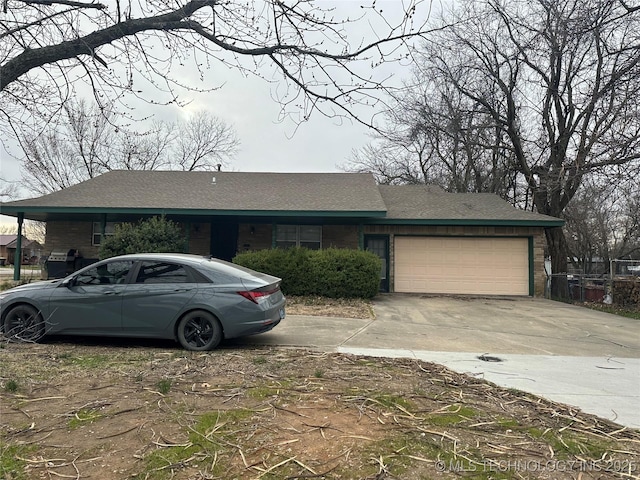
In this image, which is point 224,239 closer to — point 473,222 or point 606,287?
point 473,222

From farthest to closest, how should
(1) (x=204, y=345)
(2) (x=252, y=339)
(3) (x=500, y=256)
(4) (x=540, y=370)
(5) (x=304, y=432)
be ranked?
1. (3) (x=500, y=256)
2. (2) (x=252, y=339)
3. (1) (x=204, y=345)
4. (4) (x=540, y=370)
5. (5) (x=304, y=432)

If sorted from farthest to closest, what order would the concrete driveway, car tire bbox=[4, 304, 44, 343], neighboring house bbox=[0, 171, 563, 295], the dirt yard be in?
neighboring house bbox=[0, 171, 563, 295]
car tire bbox=[4, 304, 44, 343]
the concrete driveway
the dirt yard

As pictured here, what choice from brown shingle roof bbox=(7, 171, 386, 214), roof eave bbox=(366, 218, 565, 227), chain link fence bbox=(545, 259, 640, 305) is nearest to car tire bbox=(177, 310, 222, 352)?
brown shingle roof bbox=(7, 171, 386, 214)

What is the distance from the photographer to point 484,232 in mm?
16031

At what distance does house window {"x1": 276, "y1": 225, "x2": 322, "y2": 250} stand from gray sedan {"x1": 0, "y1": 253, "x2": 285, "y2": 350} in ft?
33.2

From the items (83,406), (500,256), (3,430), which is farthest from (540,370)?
(500,256)

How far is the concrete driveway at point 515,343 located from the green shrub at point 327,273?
0.99 metres

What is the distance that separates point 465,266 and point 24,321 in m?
13.7

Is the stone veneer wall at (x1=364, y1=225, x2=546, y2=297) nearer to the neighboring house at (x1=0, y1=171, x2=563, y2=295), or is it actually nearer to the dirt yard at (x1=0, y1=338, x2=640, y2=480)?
the neighboring house at (x1=0, y1=171, x2=563, y2=295)

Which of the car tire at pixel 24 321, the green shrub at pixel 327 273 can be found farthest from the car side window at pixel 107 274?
the green shrub at pixel 327 273

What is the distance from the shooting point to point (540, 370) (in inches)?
230

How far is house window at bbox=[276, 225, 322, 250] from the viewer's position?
1691 cm

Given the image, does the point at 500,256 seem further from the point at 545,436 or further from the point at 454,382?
the point at 545,436

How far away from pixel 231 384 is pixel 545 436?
2.89 m
